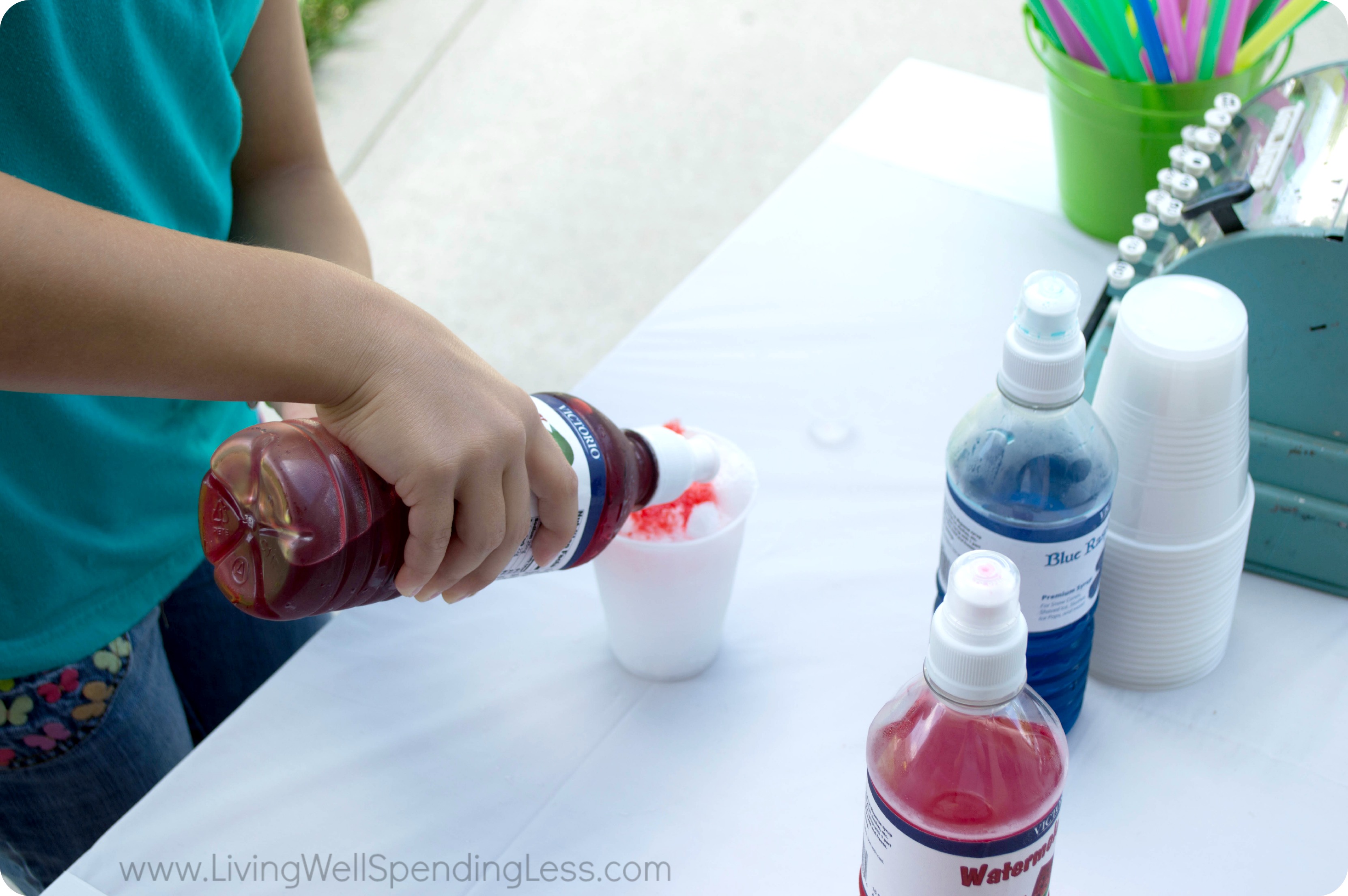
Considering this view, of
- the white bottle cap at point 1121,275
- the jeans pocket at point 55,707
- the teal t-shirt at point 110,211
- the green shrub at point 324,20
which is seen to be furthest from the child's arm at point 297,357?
the green shrub at point 324,20

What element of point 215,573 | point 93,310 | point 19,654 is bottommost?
point 19,654

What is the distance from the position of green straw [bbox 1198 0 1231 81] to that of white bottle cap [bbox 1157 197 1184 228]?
0.72 feet

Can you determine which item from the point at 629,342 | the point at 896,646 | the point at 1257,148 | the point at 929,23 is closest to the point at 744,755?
the point at 896,646

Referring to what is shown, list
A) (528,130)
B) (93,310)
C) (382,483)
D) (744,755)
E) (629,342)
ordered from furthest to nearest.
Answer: (528,130) → (629,342) → (744,755) → (382,483) → (93,310)

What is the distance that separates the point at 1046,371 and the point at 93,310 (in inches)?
18.4

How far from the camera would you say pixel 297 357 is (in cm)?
55

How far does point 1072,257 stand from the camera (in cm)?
112

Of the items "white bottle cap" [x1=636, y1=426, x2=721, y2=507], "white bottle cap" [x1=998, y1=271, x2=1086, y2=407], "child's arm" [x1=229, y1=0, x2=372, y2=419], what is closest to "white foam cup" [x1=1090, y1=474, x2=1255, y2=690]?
"white bottle cap" [x1=998, y1=271, x2=1086, y2=407]

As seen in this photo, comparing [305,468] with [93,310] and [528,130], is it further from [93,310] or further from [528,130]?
[528,130]

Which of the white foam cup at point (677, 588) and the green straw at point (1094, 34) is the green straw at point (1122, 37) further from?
the white foam cup at point (677, 588)

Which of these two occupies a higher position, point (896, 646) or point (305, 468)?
point (305, 468)

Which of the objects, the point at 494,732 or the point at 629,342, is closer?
the point at 494,732

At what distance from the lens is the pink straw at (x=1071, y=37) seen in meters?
1.01

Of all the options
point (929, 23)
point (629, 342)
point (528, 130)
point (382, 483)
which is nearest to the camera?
point (382, 483)
